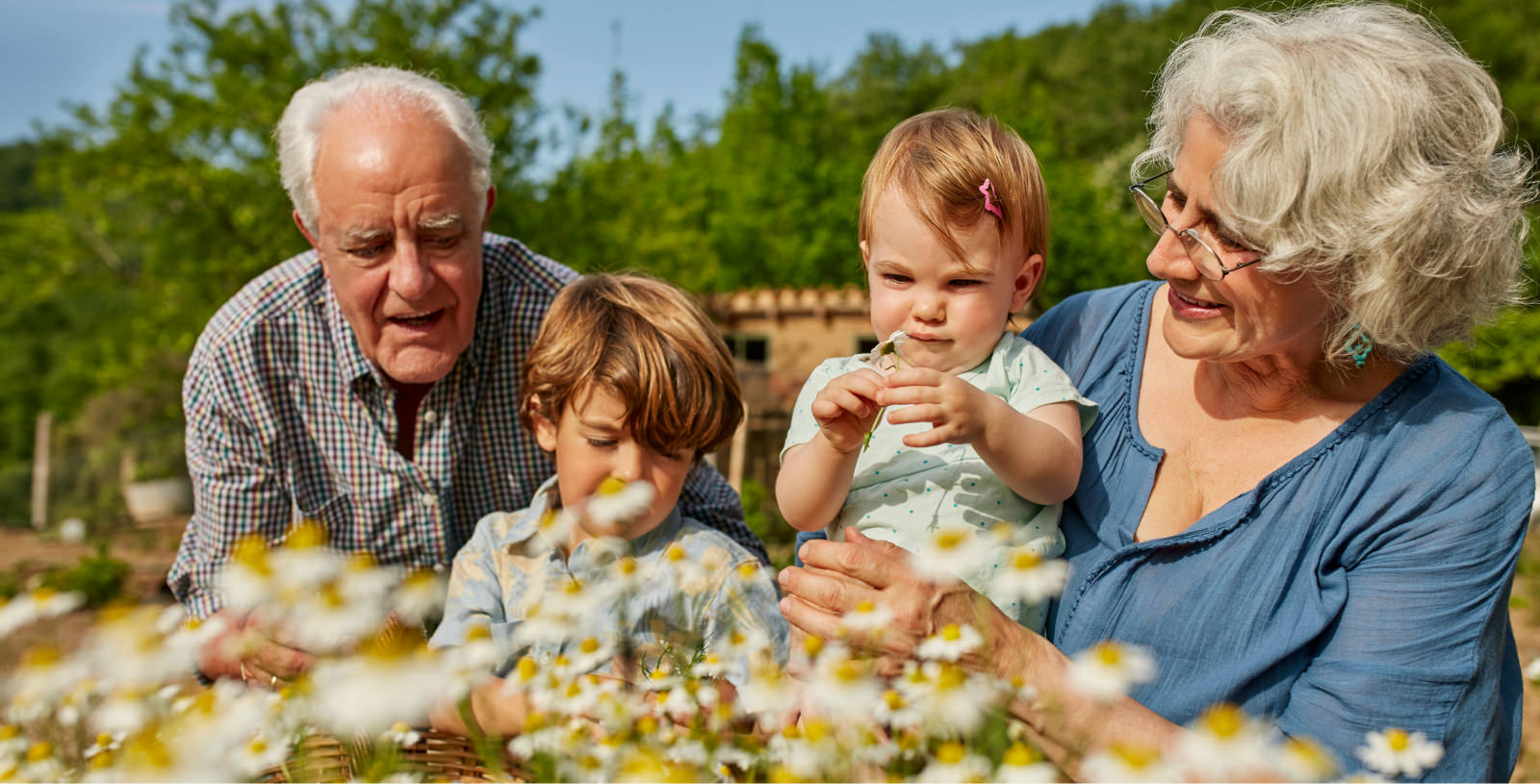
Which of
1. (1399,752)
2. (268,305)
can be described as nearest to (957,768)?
(1399,752)

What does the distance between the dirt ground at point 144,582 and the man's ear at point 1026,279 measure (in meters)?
→ 3.54

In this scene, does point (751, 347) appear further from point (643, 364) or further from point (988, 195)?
point (988, 195)

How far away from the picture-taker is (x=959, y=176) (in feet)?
6.17

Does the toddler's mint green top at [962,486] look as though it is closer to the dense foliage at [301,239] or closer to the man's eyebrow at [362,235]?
the man's eyebrow at [362,235]

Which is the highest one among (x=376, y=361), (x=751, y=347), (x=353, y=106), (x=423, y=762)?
(x=353, y=106)

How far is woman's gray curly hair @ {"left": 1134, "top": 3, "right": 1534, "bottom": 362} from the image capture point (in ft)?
5.49

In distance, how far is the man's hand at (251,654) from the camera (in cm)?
125

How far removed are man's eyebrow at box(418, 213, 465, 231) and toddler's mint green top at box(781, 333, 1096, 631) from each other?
3.72 feet

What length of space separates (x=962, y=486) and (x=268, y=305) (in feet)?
6.65

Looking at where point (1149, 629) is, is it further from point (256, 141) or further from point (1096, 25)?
point (1096, 25)

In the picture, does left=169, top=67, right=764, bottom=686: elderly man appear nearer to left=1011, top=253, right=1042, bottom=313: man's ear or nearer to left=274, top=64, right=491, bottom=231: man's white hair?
left=274, top=64, right=491, bottom=231: man's white hair

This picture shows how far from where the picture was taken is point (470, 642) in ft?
4.31

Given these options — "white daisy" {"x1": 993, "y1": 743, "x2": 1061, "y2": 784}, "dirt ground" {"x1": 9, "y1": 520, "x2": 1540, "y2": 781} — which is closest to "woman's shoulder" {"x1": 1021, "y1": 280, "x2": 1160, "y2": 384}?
"white daisy" {"x1": 993, "y1": 743, "x2": 1061, "y2": 784}

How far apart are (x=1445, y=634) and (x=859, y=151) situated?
15899mm
